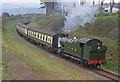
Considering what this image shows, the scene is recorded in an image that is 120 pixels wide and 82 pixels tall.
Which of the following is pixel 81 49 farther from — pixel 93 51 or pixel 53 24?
pixel 53 24

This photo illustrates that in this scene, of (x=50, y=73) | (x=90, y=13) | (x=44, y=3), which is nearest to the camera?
(x=50, y=73)

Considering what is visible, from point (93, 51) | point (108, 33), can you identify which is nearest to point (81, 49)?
point (93, 51)

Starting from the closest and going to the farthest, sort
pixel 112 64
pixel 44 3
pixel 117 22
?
pixel 112 64, pixel 117 22, pixel 44 3

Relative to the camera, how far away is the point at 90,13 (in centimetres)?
3469

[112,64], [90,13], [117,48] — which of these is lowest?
[112,64]

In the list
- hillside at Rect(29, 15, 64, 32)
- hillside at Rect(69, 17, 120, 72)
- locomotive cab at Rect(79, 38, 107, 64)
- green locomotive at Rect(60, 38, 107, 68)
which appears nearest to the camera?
locomotive cab at Rect(79, 38, 107, 64)

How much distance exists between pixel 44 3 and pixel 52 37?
61527mm

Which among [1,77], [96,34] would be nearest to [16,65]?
[1,77]

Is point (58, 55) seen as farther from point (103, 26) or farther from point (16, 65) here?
point (103, 26)

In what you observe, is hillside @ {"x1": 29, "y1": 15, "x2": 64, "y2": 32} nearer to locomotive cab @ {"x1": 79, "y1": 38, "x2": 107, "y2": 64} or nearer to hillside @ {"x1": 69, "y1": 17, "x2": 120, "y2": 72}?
hillside @ {"x1": 69, "y1": 17, "x2": 120, "y2": 72}

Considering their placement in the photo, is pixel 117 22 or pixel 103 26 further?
pixel 103 26

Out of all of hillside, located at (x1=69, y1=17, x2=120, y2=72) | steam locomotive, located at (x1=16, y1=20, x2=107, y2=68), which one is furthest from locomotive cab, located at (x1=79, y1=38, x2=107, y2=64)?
hillside, located at (x1=69, y1=17, x2=120, y2=72)

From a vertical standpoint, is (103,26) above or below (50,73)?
above

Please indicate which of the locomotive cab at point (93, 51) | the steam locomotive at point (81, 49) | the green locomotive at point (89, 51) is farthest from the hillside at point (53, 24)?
the locomotive cab at point (93, 51)
